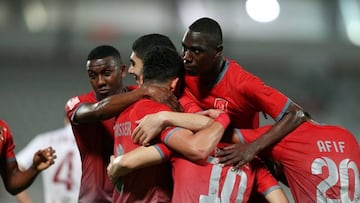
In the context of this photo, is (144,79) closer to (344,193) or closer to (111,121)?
(111,121)

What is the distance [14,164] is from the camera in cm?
422

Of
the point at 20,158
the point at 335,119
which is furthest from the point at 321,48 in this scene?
the point at 20,158

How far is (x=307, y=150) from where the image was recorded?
345 centimetres

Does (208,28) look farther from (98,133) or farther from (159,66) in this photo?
(98,133)

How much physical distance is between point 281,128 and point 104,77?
109cm

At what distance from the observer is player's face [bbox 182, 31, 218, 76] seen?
358cm

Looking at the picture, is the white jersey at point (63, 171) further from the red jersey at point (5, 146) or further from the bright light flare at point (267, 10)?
the bright light flare at point (267, 10)

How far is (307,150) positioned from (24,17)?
622 cm

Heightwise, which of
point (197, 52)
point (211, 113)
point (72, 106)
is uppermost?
point (197, 52)

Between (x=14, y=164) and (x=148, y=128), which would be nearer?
(x=148, y=128)

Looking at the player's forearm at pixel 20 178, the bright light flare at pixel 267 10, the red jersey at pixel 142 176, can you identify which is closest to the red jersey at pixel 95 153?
the player's forearm at pixel 20 178

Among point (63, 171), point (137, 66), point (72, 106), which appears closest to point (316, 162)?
point (137, 66)

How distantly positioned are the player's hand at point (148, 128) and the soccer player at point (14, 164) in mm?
1112

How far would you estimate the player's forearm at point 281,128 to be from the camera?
3377mm
